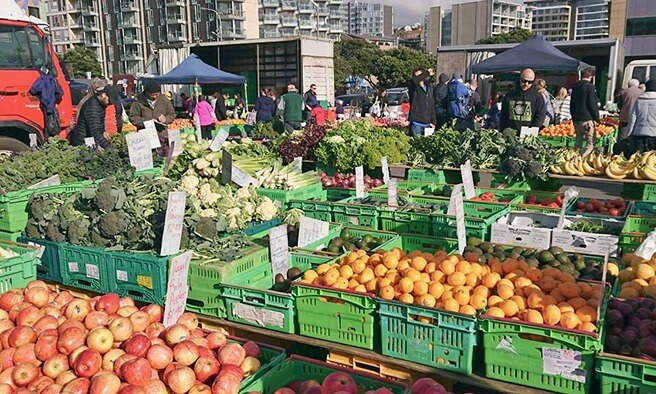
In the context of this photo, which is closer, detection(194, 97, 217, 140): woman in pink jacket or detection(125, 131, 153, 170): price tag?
detection(125, 131, 153, 170): price tag

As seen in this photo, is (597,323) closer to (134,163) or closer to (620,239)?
(620,239)

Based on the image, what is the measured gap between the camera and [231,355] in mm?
2873

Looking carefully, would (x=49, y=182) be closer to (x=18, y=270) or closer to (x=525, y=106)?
(x=18, y=270)

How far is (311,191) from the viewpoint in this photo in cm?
618

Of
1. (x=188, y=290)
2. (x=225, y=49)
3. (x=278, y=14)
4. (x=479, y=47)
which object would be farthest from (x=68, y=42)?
(x=188, y=290)

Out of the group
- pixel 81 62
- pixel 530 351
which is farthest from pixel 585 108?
pixel 81 62

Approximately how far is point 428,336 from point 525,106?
616 centimetres

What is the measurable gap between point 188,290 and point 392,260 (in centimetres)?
137

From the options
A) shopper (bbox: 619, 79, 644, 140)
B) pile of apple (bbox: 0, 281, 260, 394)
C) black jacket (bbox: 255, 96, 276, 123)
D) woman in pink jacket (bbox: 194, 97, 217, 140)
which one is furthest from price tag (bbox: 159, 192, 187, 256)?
black jacket (bbox: 255, 96, 276, 123)

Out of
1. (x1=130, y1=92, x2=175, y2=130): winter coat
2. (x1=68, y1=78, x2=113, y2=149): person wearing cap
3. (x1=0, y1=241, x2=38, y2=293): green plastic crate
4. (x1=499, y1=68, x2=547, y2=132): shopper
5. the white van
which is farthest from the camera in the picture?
the white van

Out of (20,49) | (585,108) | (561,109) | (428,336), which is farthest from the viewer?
(561,109)

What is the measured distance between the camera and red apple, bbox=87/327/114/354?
2859 mm

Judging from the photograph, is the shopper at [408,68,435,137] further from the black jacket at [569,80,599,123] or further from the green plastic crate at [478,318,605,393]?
the green plastic crate at [478,318,605,393]

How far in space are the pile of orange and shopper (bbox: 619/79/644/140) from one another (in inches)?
360
